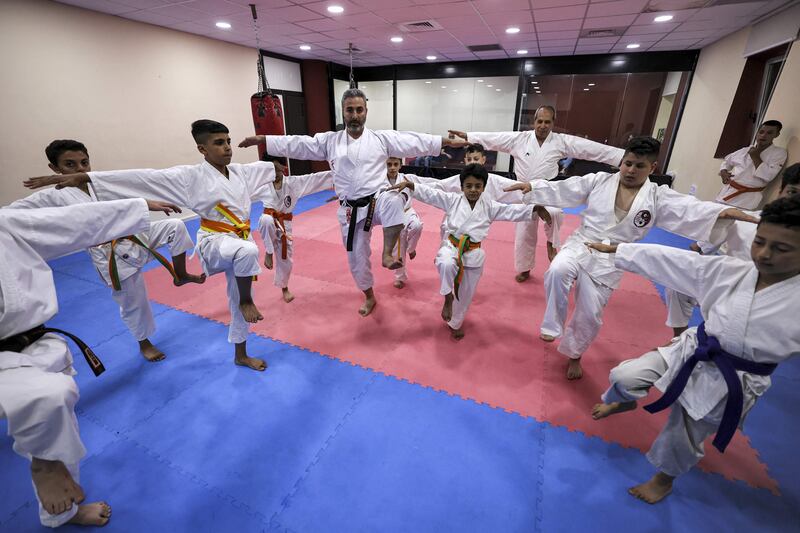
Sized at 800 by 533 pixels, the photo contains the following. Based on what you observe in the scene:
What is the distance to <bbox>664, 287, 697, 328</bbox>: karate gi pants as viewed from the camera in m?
3.05

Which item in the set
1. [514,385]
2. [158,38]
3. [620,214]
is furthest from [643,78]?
[158,38]

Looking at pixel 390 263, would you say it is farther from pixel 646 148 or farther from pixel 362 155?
pixel 646 148

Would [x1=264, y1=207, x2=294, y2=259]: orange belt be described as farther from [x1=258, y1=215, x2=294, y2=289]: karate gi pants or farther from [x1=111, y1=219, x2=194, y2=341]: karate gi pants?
[x1=111, y1=219, x2=194, y2=341]: karate gi pants

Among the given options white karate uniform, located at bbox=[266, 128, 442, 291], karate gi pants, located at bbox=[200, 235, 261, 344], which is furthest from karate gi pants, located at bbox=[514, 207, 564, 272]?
karate gi pants, located at bbox=[200, 235, 261, 344]

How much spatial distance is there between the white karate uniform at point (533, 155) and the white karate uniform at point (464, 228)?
1166 mm

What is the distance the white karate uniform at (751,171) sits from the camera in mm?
4848

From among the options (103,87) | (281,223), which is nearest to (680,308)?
(281,223)

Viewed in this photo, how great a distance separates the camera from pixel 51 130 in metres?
5.48

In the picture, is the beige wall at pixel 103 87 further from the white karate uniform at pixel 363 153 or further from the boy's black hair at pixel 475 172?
the boy's black hair at pixel 475 172

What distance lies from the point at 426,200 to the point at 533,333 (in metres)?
1.71

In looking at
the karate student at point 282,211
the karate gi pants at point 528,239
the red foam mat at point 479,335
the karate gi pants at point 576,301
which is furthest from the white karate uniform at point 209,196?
the karate gi pants at point 528,239

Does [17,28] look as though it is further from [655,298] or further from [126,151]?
[655,298]

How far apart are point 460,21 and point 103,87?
251 inches

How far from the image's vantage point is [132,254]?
274 centimetres
